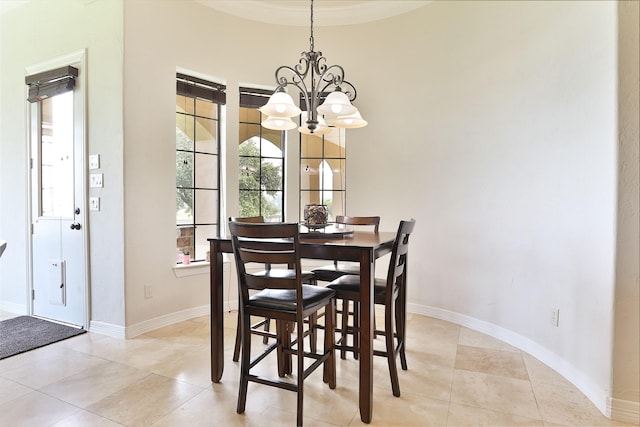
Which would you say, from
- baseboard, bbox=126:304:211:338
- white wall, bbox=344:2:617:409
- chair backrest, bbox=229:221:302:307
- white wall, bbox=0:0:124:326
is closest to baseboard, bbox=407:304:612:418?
white wall, bbox=344:2:617:409

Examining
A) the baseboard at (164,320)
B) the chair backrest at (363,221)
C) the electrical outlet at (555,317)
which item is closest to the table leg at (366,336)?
the chair backrest at (363,221)

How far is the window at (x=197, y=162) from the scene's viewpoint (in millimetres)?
3533

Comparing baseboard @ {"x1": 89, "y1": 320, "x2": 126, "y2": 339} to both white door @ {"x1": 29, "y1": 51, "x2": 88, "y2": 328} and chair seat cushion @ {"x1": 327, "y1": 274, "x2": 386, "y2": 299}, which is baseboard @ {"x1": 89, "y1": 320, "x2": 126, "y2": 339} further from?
chair seat cushion @ {"x1": 327, "y1": 274, "x2": 386, "y2": 299}

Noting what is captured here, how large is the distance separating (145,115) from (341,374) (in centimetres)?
262

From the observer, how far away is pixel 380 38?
3812mm

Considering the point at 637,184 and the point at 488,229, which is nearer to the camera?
the point at 637,184

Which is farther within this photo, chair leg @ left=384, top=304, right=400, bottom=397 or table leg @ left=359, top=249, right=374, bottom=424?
chair leg @ left=384, top=304, right=400, bottom=397

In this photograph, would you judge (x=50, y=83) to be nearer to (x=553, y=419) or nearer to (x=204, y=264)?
(x=204, y=264)

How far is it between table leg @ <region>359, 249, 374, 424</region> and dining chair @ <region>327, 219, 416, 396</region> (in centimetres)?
18

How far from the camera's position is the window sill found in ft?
11.1

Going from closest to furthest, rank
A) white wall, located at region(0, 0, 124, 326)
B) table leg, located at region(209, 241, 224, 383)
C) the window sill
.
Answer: table leg, located at region(209, 241, 224, 383)
white wall, located at region(0, 0, 124, 326)
the window sill

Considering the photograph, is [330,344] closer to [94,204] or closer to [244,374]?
[244,374]

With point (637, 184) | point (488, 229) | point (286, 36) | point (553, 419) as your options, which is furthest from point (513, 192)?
point (286, 36)

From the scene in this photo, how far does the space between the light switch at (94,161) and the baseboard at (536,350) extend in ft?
10.6
